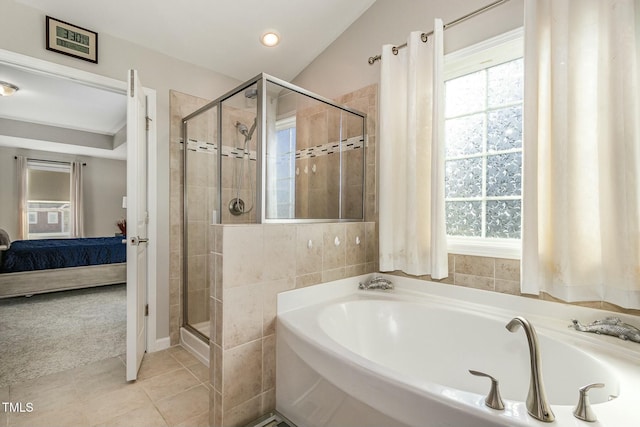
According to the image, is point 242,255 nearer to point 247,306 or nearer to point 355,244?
point 247,306

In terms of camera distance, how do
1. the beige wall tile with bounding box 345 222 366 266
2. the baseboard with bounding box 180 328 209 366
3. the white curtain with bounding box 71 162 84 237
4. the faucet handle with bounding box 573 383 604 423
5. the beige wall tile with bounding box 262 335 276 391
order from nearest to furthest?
the faucet handle with bounding box 573 383 604 423, the beige wall tile with bounding box 262 335 276 391, the beige wall tile with bounding box 345 222 366 266, the baseboard with bounding box 180 328 209 366, the white curtain with bounding box 71 162 84 237

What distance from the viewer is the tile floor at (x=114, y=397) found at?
1.57m

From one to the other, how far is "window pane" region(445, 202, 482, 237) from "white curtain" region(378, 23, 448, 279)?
0.22 meters

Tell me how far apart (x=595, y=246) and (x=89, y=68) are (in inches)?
122

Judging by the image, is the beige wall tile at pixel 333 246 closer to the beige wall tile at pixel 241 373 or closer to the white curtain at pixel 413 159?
the white curtain at pixel 413 159

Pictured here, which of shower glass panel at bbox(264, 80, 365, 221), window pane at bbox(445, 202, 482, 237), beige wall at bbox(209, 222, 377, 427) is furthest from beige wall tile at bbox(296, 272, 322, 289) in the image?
window pane at bbox(445, 202, 482, 237)

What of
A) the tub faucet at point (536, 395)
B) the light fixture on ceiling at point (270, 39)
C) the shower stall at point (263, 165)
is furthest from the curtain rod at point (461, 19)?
the tub faucet at point (536, 395)

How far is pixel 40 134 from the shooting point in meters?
4.81

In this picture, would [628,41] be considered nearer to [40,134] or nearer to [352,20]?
[352,20]

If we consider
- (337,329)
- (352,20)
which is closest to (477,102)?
(352,20)

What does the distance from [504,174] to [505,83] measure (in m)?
0.55

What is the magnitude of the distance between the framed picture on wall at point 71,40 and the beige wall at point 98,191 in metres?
4.84

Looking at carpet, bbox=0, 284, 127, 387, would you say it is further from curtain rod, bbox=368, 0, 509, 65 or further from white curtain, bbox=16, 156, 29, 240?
curtain rod, bbox=368, 0, 509, 65

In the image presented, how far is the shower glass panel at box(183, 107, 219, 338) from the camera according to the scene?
7.84ft
